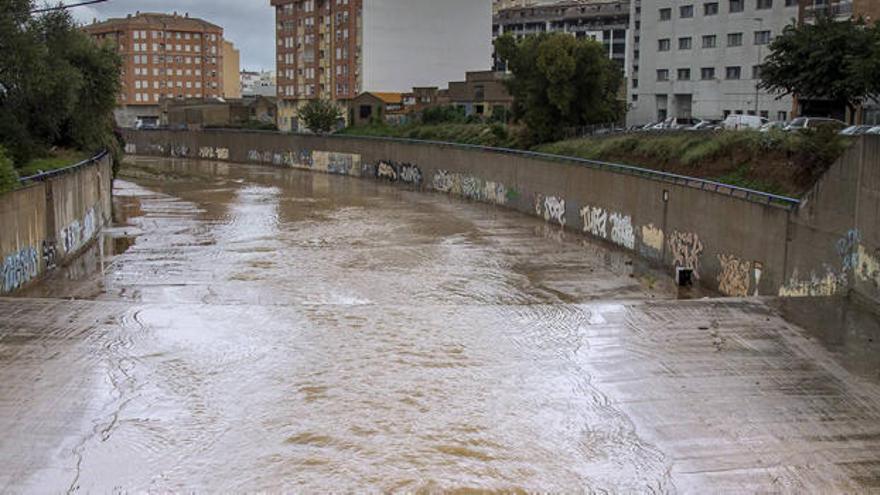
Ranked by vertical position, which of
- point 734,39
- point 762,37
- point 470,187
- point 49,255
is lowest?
point 49,255

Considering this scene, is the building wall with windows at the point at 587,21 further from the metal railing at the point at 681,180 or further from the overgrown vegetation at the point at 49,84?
the overgrown vegetation at the point at 49,84

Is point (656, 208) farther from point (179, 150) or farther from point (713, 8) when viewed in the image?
point (179, 150)

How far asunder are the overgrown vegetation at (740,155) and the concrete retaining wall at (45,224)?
21419 millimetres

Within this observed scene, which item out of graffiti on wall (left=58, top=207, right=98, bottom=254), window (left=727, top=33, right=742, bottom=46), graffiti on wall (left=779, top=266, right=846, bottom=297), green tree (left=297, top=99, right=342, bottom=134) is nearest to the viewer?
graffiti on wall (left=779, top=266, right=846, bottom=297)

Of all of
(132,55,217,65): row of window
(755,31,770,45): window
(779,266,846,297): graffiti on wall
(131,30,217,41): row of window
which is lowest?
(779,266,846,297): graffiti on wall

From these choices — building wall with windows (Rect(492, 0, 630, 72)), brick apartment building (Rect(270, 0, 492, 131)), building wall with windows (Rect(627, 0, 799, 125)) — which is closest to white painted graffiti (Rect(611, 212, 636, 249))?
building wall with windows (Rect(627, 0, 799, 125))

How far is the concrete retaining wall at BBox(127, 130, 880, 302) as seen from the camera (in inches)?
842

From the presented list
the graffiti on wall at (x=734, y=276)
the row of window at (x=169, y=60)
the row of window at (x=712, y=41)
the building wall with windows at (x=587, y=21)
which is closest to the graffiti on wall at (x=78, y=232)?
the graffiti on wall at (x=734, y=276)

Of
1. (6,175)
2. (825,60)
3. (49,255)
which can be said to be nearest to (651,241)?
(825,60)

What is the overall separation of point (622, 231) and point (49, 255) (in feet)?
64.4

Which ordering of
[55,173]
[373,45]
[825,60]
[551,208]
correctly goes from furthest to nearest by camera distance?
[373,45] < [551,208] < [825,60] < [55,173]

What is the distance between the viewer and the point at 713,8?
7406 centimetres

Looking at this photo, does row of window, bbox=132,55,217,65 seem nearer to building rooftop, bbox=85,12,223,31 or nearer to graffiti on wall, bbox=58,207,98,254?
building rooftop, bbox=85,12,223,31

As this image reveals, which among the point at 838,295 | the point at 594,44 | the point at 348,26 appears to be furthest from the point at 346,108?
the point at 838,295
